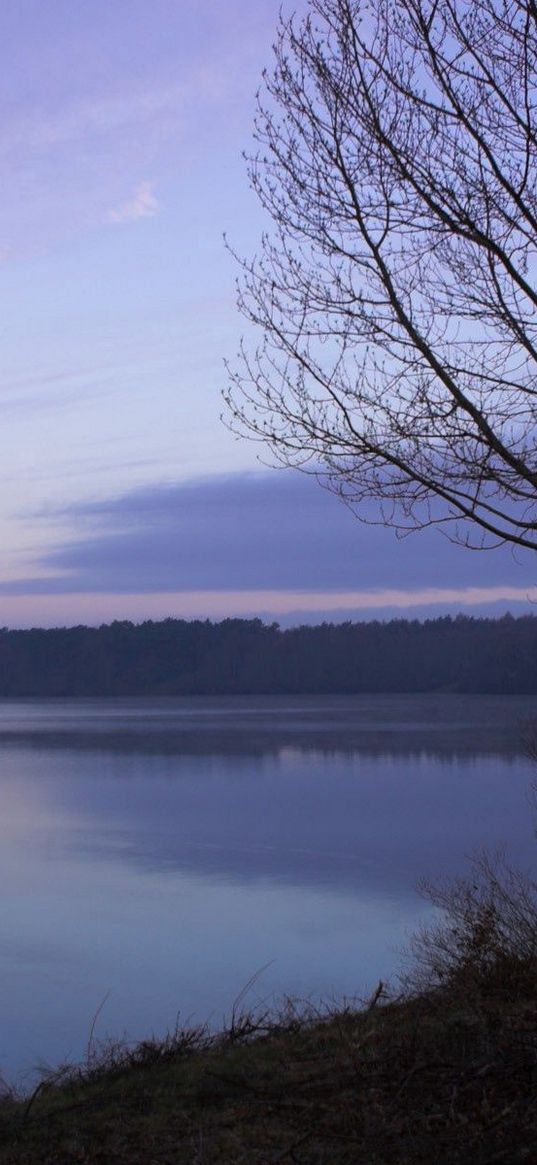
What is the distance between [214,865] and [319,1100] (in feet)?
39.2

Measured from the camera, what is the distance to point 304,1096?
568cm

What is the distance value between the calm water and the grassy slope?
2143mm

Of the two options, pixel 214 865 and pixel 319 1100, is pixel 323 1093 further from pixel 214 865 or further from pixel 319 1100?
pixel 214 865

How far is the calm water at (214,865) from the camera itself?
1091 centimetres

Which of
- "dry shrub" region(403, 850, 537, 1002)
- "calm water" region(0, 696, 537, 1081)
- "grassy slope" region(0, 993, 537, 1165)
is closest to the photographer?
"grassy slope" region(0, 993, 537, 1165)

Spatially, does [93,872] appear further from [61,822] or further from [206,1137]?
[206,1137]

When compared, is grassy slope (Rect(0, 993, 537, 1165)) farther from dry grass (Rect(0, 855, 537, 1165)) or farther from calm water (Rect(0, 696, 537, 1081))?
calm water (Rect(0, 696, 537, 1081))

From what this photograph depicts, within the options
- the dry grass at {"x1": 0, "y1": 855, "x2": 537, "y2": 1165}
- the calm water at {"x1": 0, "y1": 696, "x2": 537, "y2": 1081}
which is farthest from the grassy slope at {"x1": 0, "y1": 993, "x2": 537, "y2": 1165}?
the calm water at {"x1": 0, "y1": 696, "x2": 537, "y2": 1081}

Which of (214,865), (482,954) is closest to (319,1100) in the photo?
(482,954)

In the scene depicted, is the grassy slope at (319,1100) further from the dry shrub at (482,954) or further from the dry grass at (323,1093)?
the dry shrub at (482,954)

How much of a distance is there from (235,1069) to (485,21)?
5.82 meters

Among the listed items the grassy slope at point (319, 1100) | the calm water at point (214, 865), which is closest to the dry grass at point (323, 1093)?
the grassy slope at point (319, 1100)

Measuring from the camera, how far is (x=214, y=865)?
56.9 ft

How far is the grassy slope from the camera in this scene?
→ 15.7ft
